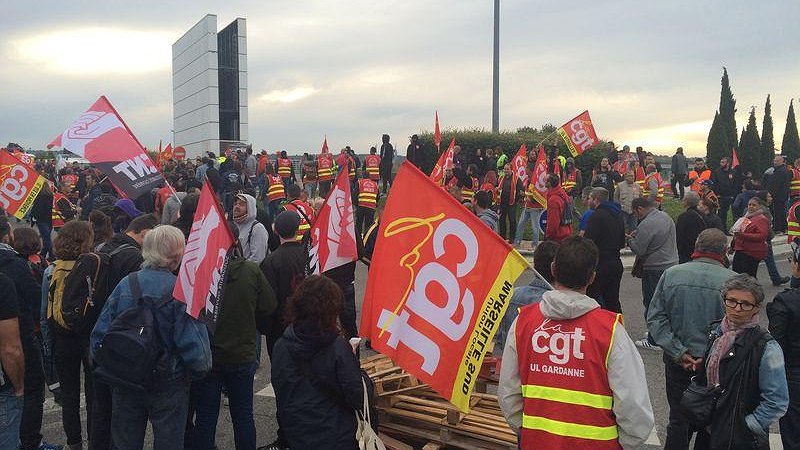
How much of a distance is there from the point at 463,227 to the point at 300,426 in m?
1.39

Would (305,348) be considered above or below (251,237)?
below

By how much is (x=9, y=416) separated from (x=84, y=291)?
1.19 metres

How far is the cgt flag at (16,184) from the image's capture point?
10.2 metres

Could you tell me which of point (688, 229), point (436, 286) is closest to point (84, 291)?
point (436, 286)

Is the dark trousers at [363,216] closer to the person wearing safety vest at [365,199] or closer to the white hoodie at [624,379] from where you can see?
the person wearing safety vest at [365,199]

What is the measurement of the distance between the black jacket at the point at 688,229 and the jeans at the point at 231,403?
624cm

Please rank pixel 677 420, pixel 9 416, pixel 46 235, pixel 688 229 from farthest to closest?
pixel 46 235
pixel 688 229
pixel 677 420
pixel 9 416

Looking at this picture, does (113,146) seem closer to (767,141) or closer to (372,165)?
(372,165)

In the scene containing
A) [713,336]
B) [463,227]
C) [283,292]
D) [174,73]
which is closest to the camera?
[463,227]

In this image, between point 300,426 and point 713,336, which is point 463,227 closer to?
point 300,426

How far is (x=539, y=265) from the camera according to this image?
195 inches


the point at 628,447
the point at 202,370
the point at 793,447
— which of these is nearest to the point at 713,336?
the point at 793,447

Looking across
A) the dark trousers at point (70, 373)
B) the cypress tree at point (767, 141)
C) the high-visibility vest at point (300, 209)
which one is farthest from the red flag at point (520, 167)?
the cypress tree at point (767, 141)

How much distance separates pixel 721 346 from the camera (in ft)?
A: 12.5
